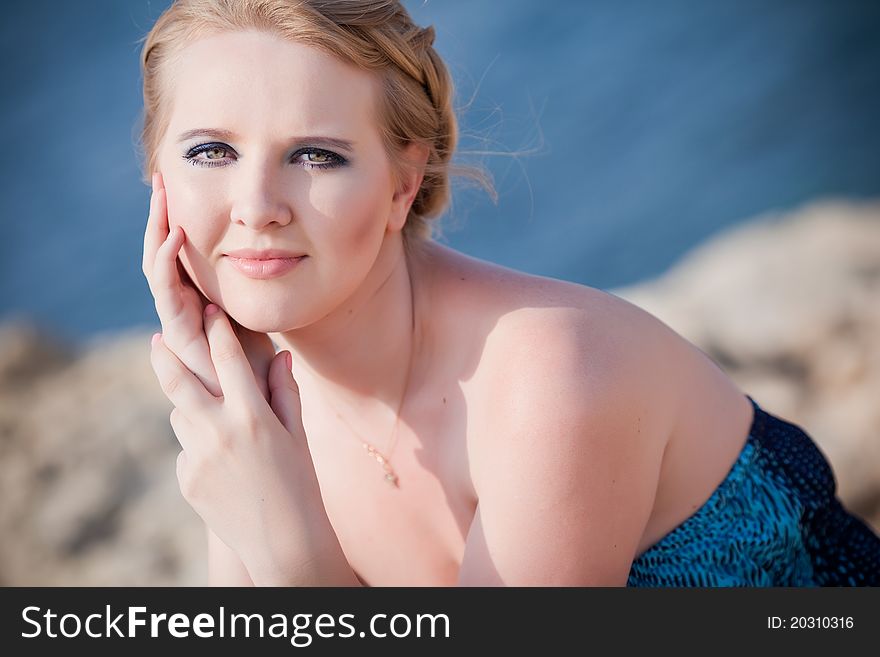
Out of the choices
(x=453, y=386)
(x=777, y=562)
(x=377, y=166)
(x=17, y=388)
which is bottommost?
(x=777, y=562)

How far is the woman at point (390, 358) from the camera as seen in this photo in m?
2.17

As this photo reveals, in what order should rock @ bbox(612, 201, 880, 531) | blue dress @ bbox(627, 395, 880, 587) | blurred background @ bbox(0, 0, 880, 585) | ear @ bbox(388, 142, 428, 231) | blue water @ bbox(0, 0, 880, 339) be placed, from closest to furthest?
ear @ bbox(388, 142, 428, 231)
blue dress @ bbox(627, 395, 880, 587)
rock @ bbox(612, 201, 880, 531)
blurred background @ bbox(0, 0, 880, 585)
blue water @ bbox(0, 0, 880, 339)

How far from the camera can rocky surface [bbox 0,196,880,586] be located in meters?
4.45

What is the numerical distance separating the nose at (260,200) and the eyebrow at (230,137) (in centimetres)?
7

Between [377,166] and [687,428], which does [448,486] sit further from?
[377,166]

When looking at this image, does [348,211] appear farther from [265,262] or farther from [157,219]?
[157,219]

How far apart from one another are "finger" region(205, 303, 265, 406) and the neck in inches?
8.7

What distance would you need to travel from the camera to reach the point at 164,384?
90.6 inches

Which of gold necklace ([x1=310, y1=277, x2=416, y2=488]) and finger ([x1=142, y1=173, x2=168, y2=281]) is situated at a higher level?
finger ([x1=142, y1=173, x2=168, y2=281])

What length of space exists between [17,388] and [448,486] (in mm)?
3822

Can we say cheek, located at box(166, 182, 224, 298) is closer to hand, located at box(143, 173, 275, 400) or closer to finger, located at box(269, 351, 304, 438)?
hand, located at box(143, 173, 275, 400)

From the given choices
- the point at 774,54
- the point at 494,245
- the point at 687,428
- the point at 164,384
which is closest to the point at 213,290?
the point at 164,384

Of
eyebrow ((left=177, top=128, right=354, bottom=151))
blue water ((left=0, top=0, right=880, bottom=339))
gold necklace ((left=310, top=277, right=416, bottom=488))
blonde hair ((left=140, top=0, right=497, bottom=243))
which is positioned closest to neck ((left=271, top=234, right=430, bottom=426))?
gold necklace ((left=310, top=277, right=416, bottom=488))
